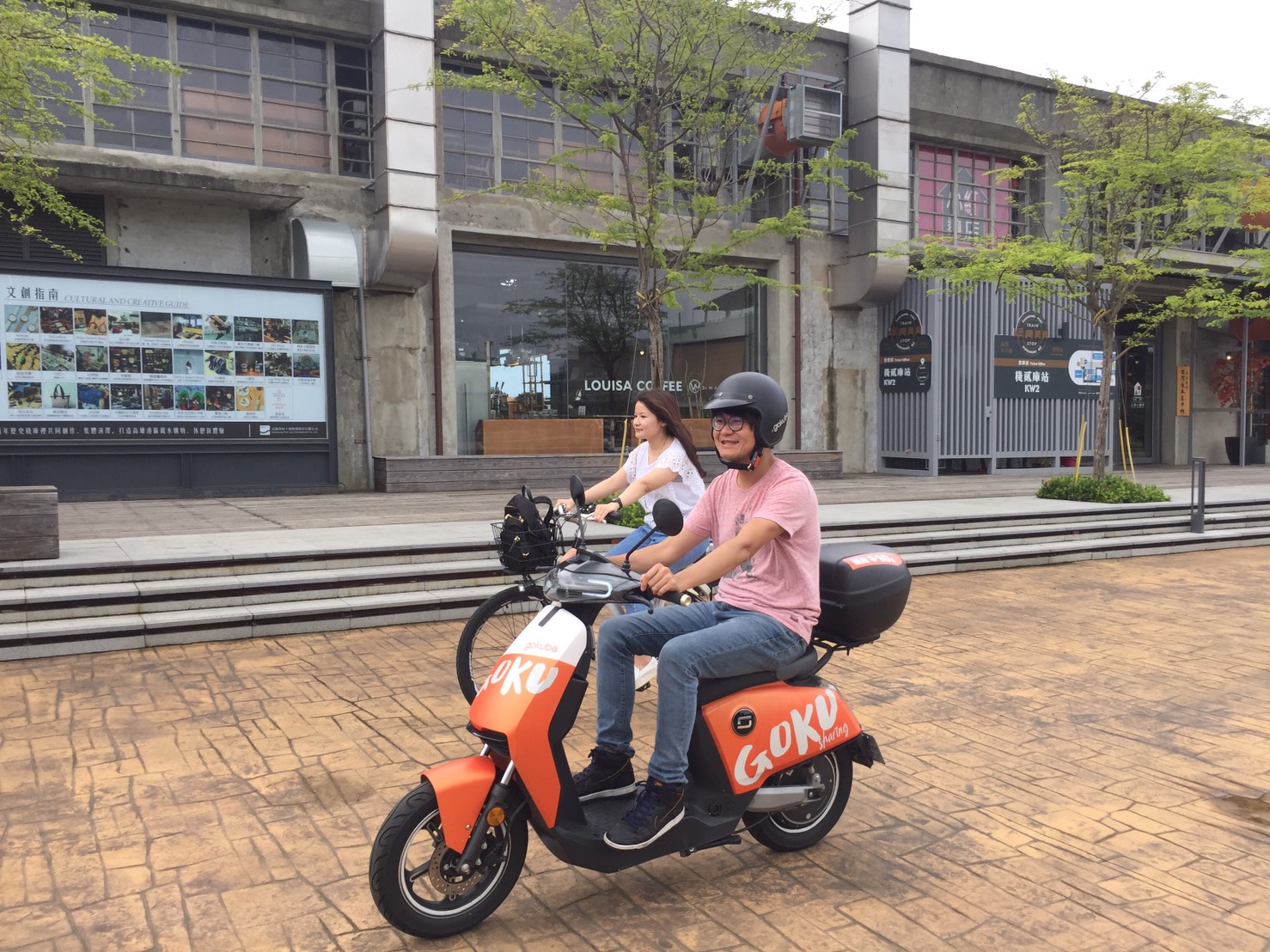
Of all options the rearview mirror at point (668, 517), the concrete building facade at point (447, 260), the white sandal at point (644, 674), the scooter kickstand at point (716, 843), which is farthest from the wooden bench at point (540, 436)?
the rearview mirror at point (668, 517)

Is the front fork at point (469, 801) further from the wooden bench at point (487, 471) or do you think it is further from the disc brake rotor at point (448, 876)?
the wooden bench at point (487, 471)

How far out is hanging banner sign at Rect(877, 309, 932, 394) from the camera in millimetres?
20016

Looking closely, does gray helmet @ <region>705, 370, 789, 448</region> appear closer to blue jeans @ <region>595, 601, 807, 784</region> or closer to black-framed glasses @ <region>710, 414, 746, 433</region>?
black-framed glasses @ <region>710, 414, 746, 433</region>

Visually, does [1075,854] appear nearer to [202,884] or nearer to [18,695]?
[202,884]

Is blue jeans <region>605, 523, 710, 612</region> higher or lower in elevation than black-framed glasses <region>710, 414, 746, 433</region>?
lower

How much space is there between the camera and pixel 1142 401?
84.6ft

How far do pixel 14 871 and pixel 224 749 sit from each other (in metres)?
1.30

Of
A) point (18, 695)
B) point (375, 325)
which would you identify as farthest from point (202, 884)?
point (375, 325)

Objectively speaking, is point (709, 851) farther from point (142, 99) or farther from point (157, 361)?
point (142, 99)

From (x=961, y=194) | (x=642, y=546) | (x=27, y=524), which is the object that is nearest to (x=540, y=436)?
(x=27, y=524)

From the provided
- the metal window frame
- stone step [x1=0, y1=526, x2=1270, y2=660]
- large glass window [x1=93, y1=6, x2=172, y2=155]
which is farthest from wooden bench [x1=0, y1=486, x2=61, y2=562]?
the metal window frame

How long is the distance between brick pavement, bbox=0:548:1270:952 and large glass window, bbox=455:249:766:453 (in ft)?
35.2

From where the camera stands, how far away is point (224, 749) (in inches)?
189

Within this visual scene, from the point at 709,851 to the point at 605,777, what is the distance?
2.11 feet
